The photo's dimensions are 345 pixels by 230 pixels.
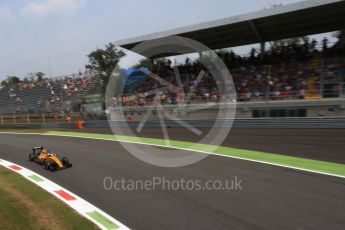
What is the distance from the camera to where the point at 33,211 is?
225 inches

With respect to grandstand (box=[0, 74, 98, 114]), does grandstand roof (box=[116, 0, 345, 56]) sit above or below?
above

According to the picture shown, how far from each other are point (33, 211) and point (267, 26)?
17333 mm

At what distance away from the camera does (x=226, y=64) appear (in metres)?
23.6

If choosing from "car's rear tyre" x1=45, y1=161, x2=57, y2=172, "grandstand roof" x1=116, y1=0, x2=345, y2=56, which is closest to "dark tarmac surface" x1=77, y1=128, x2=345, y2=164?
"car's rear tyre" x1=45, y1=161, x2=57, y2=172

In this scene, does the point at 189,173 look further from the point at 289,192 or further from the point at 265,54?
the point at 265,54

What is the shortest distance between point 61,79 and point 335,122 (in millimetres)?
19796

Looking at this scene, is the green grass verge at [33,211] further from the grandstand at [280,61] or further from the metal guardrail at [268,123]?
the grandstand at [280,61]

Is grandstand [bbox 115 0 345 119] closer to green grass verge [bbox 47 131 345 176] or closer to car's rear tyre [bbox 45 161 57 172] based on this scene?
green grass verge [bbox 47 131 345 176]

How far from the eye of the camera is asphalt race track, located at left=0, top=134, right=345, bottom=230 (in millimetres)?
5000

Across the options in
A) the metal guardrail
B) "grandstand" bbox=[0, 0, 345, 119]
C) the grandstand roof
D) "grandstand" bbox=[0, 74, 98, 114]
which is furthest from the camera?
"grandstand" bbox=[0, 74, 98, 114]

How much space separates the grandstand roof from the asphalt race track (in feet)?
36.0

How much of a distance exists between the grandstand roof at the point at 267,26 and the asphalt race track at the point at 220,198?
11.0 metres

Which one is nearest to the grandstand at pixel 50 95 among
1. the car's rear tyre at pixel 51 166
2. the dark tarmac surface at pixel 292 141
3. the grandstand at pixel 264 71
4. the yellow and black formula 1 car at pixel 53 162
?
the grandstand at pixel 264 71

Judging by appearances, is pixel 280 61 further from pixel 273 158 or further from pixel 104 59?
pixel 104 59
